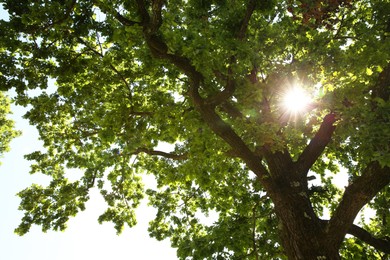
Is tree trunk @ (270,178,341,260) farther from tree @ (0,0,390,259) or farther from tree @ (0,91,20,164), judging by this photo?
tree @ (0,91,20,164)

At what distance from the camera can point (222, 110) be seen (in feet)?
36.0

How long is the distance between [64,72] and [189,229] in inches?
349

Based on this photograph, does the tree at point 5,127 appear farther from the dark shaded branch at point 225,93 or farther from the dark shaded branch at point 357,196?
the dark shaded branch at point 357,196

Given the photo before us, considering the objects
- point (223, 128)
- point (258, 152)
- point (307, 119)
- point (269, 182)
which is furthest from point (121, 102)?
point (307, 119)

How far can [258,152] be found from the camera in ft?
30.2

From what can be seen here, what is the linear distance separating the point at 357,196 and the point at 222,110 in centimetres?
519

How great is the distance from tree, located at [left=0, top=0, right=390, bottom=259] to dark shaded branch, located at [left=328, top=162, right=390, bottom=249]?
Answer: 31mm

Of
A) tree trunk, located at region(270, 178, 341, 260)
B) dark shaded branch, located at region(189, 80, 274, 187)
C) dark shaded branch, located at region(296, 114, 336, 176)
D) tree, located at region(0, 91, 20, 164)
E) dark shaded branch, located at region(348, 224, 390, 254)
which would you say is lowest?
tree trunk, located at region(270, 178, 341, 260)

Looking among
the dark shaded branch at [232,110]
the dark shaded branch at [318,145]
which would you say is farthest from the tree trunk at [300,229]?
the dark shaded branch at [232,110]

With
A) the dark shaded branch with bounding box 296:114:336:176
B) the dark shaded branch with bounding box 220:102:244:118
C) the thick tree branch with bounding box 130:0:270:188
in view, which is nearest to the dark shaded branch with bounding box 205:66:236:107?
the thick tree branch with bounding box 130:0:270:188

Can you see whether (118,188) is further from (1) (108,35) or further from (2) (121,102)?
(1) (108,35)

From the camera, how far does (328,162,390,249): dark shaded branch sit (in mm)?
7305

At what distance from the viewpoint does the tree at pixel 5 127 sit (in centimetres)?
2273

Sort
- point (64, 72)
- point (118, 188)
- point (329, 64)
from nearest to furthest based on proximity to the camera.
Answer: point (329, 64), point (64, 72), point (118, 188)
